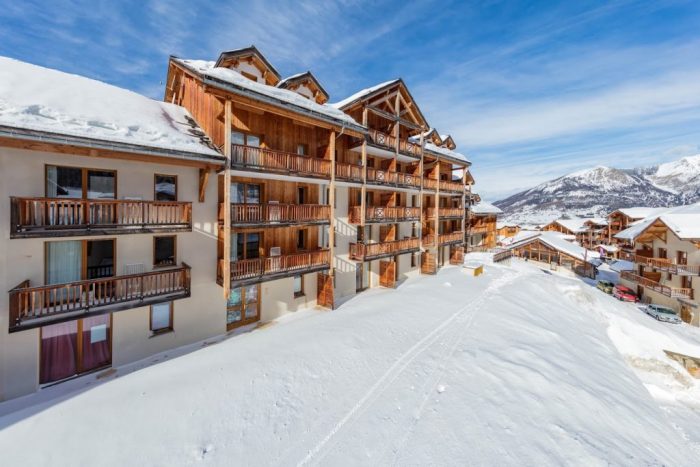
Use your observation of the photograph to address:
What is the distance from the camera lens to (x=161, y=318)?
11977 mm

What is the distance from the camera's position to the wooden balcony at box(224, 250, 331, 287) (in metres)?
13.0

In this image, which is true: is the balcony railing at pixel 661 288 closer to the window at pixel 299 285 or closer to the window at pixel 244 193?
the window at pixel 299 285

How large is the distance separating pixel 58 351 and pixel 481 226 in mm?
43962

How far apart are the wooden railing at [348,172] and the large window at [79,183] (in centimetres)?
1038

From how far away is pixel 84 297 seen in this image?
970cm

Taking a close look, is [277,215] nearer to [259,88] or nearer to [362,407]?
[259,88]

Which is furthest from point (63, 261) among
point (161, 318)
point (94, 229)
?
point (161, 318)

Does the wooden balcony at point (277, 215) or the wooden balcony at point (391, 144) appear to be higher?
the wooden balcony at point (391, 144)

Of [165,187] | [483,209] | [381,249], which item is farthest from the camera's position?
[483,209]

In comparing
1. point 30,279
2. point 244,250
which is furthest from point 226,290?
point 30,279

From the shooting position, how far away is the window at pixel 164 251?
1178cm

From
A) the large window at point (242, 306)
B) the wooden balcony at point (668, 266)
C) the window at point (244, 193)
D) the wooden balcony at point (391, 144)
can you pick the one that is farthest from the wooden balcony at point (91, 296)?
the wooden balcony at point (668, 266)

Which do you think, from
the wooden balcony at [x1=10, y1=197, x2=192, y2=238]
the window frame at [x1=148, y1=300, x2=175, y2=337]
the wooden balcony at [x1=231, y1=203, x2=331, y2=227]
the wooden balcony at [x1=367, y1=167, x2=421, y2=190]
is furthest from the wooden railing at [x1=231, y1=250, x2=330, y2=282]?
the wooden balcony at [x1=367, y1=167, x2=421, y2=190]

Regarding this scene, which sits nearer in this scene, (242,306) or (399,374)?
(399,374)
